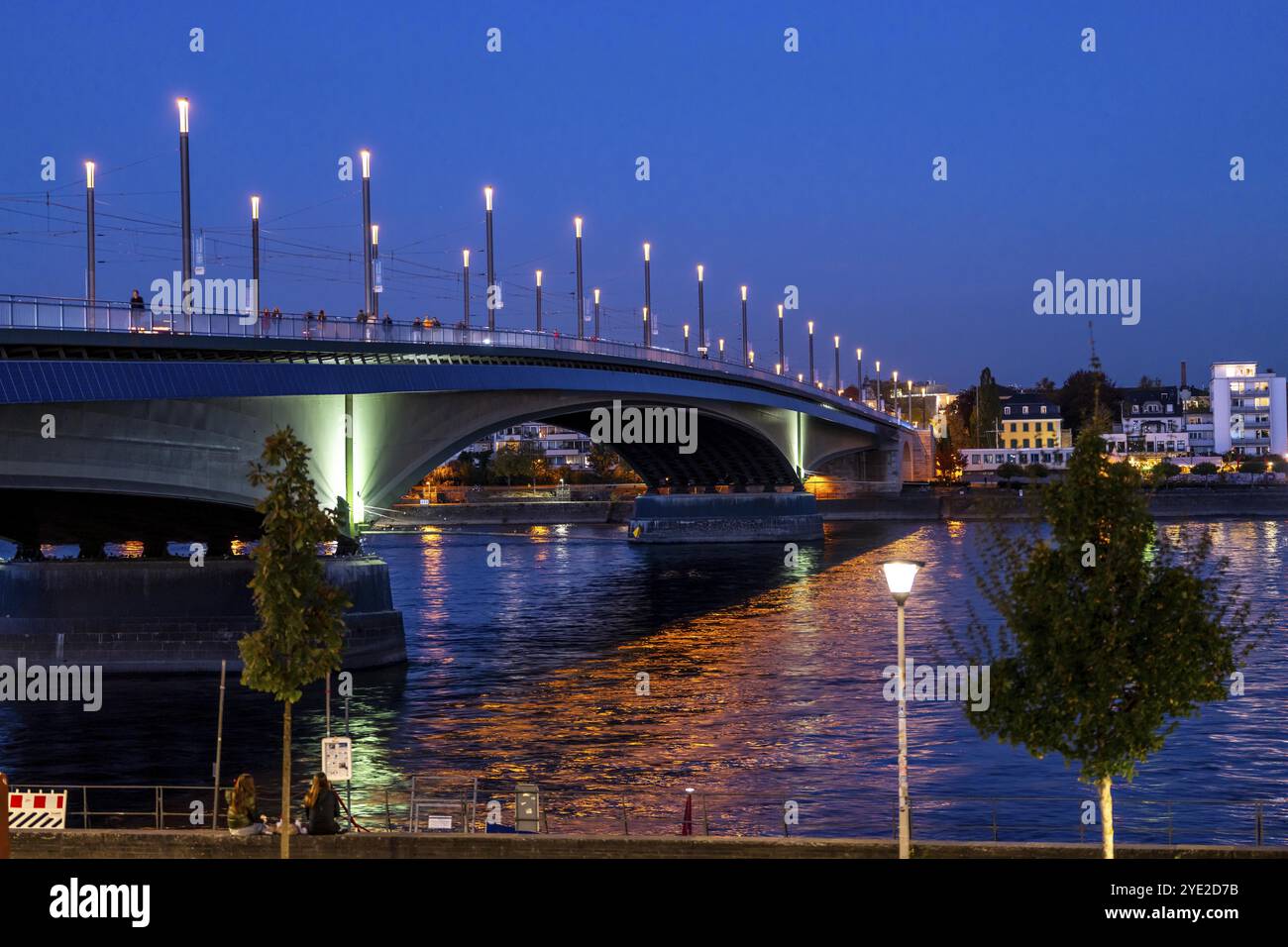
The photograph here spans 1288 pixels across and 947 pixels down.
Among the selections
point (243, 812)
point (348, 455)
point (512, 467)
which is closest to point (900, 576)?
point (243, 812)

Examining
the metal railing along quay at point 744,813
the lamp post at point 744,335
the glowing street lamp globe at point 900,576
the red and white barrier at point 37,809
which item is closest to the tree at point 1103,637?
the glowing street lamp globe at point 900,576

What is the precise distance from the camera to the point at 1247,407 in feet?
618

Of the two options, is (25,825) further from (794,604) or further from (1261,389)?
(1261,389)

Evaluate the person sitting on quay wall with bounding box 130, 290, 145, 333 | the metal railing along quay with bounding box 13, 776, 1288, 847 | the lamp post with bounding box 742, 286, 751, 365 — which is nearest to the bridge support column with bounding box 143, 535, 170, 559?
the person sitting on quay wall with bounding box 130, 290, 145, 333

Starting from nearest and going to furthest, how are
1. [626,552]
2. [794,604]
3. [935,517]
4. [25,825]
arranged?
[25,825]
[794,604]
[626,552]
[935,517]

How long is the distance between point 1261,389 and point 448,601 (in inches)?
5761

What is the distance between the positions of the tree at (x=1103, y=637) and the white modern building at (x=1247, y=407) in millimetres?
181225

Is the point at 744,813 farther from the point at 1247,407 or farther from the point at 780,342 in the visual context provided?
the point at 1247,407

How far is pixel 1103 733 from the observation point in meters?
15.7

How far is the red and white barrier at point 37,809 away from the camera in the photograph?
2011cm

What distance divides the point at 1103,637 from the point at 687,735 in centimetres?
1812

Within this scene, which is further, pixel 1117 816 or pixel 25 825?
pixel 1117 816
